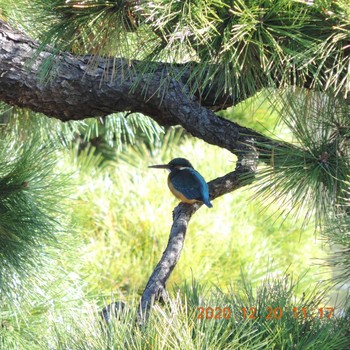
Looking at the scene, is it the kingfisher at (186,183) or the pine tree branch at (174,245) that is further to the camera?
the kingfisher at (186,183)

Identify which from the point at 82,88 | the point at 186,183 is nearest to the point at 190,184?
the point at 186,183

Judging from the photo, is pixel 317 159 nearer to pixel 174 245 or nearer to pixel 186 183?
pixel 174 245

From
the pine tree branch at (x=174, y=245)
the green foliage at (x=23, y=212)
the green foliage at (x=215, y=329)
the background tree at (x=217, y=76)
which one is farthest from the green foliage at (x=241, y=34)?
the green foliage at (x=23, y=212)

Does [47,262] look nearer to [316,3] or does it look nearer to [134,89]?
[134,89]

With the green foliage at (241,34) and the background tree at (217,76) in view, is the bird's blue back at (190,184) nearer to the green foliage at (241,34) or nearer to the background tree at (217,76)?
the background tree at (217,76)

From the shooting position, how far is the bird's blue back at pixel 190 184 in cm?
142

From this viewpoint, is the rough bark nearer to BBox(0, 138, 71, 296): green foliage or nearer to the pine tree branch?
the pine tree branch

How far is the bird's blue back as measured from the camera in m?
1.42

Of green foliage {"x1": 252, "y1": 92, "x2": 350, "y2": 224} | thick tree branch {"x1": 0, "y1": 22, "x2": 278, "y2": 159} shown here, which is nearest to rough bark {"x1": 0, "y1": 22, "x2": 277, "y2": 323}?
thick tree branch {"x1": 0, "y1": 22, "x2": 278, "y2": 159}

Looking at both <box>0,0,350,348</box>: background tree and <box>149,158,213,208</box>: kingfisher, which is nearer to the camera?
<box>0,0,350,348</box>: background tree

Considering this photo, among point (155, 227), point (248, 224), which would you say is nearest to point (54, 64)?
point (155, 227)

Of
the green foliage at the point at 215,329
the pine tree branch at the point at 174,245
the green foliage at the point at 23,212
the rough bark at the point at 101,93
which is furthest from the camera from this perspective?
the green foliage at the point at 23,212

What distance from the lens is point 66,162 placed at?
2.66 meters
